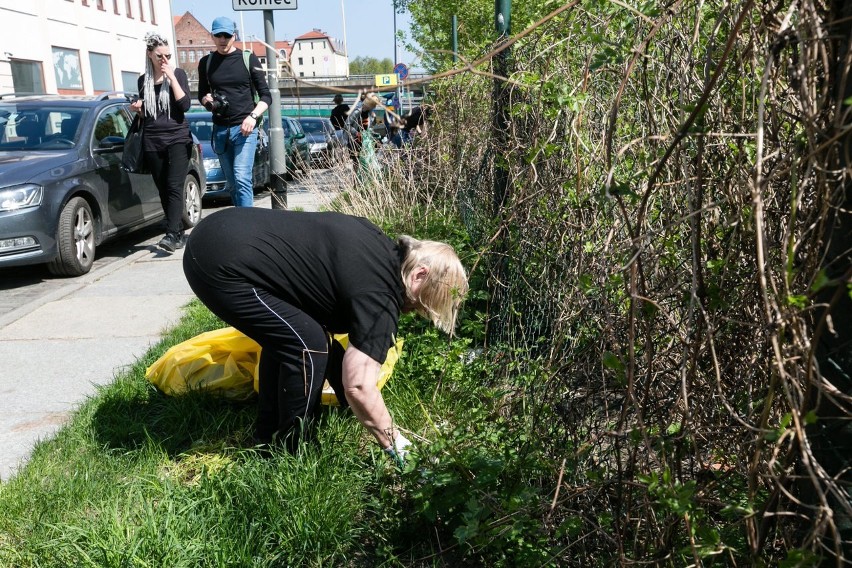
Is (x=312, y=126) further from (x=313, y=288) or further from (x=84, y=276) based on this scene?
(x=313, y=288)

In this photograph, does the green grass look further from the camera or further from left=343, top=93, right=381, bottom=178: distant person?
left=343, top=93, right=381, bottom=178: distant person

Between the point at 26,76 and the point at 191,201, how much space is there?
24199mm

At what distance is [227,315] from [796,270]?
7.41 ft

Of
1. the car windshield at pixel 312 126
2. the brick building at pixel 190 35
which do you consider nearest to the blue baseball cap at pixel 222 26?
the car windshield at pixel 312 126

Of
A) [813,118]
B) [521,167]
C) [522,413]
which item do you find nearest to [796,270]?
[813,118]

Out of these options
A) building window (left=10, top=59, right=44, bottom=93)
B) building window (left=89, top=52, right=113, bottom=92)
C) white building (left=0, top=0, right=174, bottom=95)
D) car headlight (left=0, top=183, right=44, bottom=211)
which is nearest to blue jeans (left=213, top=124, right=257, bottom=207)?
car headlight (left=0, top=183, right=44, bottom=211)

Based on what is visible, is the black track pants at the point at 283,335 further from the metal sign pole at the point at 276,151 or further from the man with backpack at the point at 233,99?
the metal sign pole at the point at 276,151

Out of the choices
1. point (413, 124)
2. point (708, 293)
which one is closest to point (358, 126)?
point (413, 124)

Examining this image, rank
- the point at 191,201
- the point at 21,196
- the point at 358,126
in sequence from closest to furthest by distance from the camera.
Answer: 1. the point at 21,196
2. the point at 191,201
3. the point at 358,126

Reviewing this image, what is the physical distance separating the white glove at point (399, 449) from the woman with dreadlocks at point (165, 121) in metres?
5.49

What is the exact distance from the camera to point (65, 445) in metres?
3.68

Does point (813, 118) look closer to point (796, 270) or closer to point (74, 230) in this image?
point (796, 270)

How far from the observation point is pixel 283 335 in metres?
3.27

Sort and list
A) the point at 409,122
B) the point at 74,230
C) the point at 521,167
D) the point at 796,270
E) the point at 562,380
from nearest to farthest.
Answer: the point at 796,270 < the point at 562,380 < the point at 521,167 < the point at 74,230 < the point at 409,122
